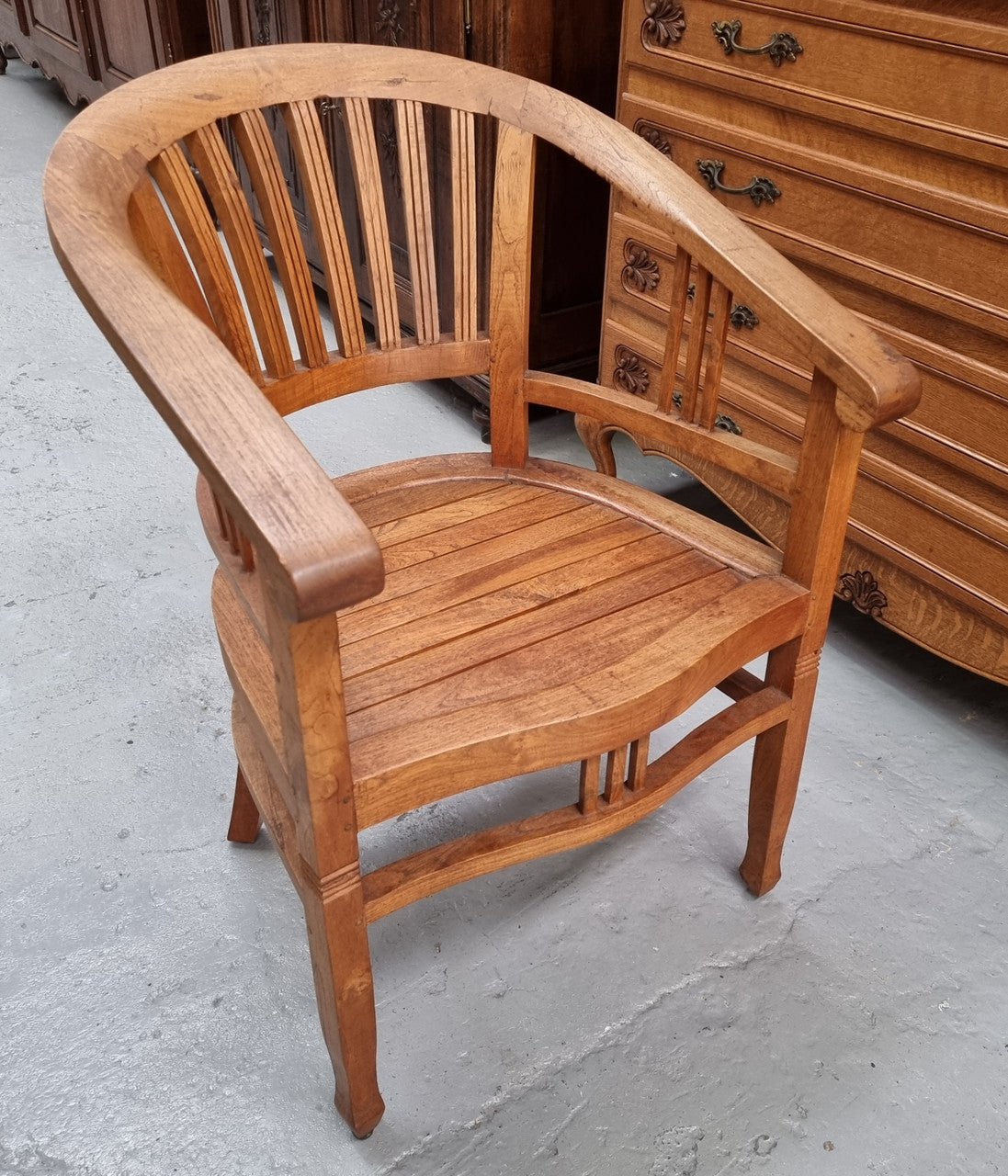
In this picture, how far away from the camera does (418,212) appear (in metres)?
1.35

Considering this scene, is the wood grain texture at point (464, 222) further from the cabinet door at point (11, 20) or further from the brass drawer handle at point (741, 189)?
the cabinet door at point (11, 20)

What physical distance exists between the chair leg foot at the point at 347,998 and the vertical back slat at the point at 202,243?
59cm

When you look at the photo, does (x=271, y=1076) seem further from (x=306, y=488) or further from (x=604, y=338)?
(x=604, y=338)

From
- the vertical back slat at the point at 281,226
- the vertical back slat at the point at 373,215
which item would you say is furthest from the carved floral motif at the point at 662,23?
the vertical back slat at the point at 281,226

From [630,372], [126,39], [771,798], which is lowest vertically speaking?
[771,798]

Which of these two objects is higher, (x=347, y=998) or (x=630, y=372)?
(x=630, y=372)

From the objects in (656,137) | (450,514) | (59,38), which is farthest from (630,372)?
(59,38)

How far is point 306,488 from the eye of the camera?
740mm

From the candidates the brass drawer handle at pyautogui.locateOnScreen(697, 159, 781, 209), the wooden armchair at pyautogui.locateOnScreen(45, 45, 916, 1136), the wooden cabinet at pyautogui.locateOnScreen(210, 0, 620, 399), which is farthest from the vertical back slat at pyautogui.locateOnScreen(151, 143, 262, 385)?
the wooden cabinet at pyautogui.locateOnScreen(210, 0, 620, 399)

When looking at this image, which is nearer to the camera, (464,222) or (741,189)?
(464,222)

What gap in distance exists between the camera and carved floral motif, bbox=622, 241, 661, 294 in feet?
6.23

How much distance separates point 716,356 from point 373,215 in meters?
0.45

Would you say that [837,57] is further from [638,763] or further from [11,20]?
[11,20]

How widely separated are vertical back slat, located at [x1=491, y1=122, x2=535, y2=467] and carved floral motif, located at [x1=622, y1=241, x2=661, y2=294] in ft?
1.87
